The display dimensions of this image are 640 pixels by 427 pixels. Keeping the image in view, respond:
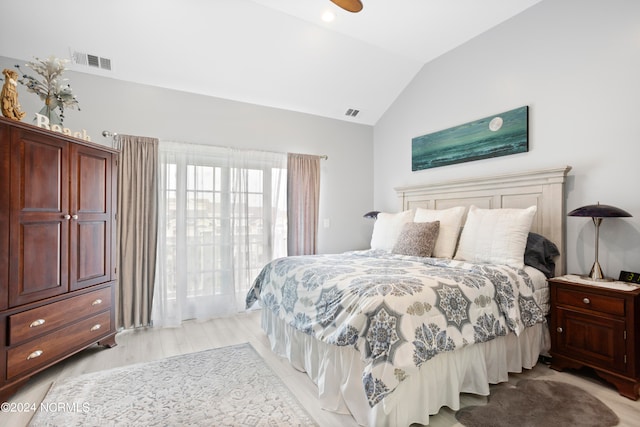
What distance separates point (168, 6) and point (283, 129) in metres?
1.79

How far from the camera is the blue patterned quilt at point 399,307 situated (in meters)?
1.53

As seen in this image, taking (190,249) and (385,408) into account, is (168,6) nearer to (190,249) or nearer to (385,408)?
(190,249)

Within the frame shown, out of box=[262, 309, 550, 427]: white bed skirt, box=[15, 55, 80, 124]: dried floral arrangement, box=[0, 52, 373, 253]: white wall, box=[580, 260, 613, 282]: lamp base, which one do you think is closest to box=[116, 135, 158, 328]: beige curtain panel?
box=[0, 52, 373, 253]: white wall

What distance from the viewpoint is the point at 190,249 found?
343cm

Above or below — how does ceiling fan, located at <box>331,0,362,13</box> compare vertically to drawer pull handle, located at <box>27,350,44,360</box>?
above

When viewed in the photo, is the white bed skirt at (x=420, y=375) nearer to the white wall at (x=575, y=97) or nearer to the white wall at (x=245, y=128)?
the white wall at (x=575, y=97)

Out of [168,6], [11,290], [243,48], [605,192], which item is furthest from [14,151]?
[605,192]

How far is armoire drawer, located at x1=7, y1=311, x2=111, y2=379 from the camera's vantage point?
6.39ft

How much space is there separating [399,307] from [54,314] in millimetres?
2459

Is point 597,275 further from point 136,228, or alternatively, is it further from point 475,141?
point 136,228

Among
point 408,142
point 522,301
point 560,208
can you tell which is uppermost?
point 408,142

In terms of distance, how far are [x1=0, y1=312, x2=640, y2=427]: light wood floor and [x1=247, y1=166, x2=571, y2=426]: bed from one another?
93 millimetres

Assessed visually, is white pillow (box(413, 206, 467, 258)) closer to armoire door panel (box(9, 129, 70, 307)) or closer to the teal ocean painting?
the teal ocean painting

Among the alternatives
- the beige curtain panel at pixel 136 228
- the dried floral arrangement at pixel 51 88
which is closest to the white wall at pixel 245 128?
the beige curtain panel at pixel 136 228
